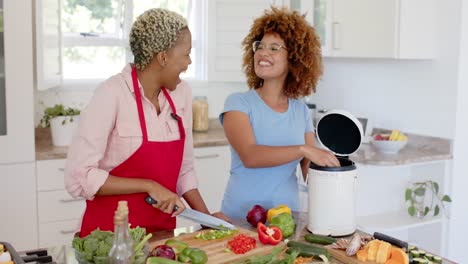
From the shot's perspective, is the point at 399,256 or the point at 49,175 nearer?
the point at 399,256

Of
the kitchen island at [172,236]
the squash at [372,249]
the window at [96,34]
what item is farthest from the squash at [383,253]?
the window at [96,34]

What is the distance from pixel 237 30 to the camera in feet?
14.5

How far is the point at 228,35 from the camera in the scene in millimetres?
4441

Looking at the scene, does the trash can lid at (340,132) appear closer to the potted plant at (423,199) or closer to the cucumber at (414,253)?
the cucumber at (414,253)

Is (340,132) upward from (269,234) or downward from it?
upward

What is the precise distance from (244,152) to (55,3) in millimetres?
2039

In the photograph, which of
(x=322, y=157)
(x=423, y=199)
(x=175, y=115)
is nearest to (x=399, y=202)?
(x=423, y=199)

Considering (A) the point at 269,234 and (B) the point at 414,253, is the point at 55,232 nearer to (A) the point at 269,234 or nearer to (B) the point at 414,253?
(A) the point at 269,234

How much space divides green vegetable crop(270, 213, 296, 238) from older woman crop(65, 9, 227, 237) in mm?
243

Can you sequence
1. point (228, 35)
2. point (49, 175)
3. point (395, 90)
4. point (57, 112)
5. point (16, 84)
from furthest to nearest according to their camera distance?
point (228, 35), point (395, 90), point (57, 112), point (49, 175), point (16, 84)

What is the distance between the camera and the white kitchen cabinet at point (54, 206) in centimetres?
346

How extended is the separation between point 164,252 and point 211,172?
237 cm

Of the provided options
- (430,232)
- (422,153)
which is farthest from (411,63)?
(430,232)

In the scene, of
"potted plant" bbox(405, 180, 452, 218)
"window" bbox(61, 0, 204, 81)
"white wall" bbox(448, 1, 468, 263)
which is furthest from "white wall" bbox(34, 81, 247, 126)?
"white wall" bbox(448, 1, 468, 263)
